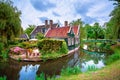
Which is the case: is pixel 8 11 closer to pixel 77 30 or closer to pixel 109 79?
pixel 109 79

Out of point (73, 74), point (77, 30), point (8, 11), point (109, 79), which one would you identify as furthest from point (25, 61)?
point (77, 30)

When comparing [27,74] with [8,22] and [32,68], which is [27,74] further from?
[8,22]

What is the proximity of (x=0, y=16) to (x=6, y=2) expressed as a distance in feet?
5.96

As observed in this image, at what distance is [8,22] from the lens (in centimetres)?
1769

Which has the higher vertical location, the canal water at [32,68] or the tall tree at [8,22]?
the tall tree at [8,22]

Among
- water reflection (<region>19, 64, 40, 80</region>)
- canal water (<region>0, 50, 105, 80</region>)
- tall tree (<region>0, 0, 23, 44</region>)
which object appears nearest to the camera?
water reflection (<region>19, 64, 40, 80</region>)

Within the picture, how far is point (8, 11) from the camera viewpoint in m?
16.8

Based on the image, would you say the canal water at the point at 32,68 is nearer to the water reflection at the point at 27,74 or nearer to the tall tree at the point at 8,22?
the water reflection at the point at 27,74

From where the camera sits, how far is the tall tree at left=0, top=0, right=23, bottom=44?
53.9 ft

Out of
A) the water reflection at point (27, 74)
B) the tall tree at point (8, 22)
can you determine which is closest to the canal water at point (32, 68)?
the water reflection at point (27, 74)

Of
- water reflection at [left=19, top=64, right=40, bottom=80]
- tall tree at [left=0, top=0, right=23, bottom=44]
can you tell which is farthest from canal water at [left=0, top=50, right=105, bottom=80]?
tall tree at [left=0, top=0, right=23, bottom=44]

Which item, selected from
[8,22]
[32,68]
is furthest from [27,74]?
[8,22]

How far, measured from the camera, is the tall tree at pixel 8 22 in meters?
16.4

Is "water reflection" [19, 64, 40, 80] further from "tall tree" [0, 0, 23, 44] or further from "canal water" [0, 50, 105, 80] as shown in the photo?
"tall tree" [0, 0, 23, 44]
